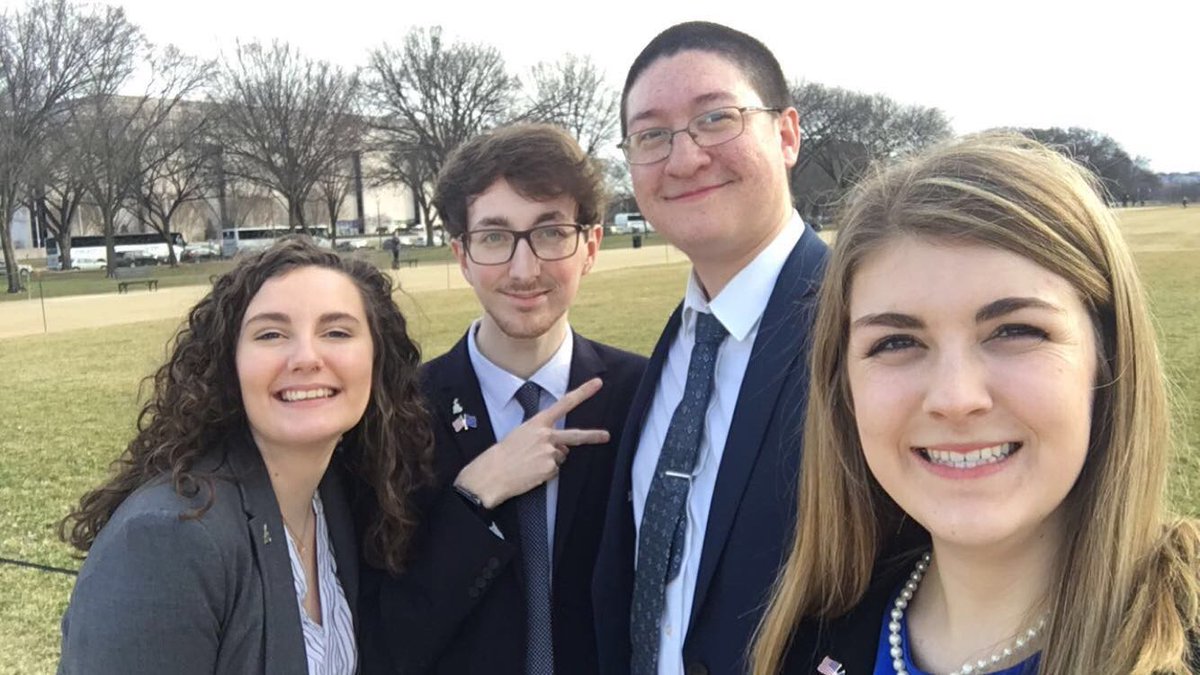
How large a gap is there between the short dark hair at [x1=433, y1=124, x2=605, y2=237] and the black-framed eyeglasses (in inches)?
3.4

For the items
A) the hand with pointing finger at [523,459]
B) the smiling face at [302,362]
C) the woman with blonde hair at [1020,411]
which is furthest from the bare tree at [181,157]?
the woman with blonde hair at [1020,411]

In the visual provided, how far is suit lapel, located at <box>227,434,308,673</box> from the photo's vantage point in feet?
7.64

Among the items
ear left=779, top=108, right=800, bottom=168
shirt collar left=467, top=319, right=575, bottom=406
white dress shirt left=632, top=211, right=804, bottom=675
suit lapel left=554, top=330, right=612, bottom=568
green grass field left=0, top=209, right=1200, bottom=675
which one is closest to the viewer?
white dress shirt left=632, top=211, right=804, bottom=675

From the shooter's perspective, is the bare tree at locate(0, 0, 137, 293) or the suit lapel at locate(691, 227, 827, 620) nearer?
the suit lapel at locate(691, 227, 827, 620)

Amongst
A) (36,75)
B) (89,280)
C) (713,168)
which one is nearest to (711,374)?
(713,168)

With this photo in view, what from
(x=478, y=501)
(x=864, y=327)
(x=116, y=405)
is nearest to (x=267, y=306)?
(x=478, y=501)

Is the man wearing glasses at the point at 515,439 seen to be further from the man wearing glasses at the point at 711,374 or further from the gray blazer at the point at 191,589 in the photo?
the gray blazer at the point at 191,589

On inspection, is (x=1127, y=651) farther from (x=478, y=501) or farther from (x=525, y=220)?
(x=525, y=220)

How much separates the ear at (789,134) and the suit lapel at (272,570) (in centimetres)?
187

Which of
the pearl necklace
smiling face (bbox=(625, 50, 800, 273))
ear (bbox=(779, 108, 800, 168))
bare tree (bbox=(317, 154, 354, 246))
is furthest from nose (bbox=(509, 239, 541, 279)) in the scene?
bare tree (bbox=(317, 154, 354, 246))

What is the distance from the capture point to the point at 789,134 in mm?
2914

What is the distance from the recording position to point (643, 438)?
2.84 meters

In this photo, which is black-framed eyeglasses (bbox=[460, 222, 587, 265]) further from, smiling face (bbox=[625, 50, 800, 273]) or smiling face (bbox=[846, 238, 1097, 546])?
smiling face (bbox=[846, 238, 1097, 546])

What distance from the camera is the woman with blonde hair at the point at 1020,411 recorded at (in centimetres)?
149
